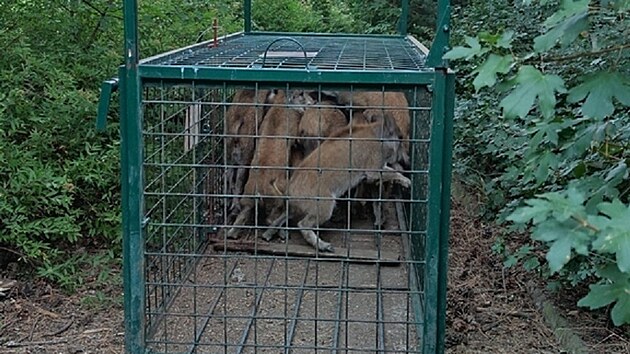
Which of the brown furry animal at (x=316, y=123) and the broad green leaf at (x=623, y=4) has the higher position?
the broad green leaf at (x=623, y=4)

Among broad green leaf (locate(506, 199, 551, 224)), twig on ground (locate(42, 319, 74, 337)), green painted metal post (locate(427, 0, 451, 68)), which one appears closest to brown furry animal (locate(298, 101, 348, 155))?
twig on ground (locate(42, 319, 74, 337))

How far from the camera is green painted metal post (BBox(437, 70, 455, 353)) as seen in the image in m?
3.50

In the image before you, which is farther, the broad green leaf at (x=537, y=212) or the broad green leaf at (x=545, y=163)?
→ the broad green leaf at (x=545, y=163)

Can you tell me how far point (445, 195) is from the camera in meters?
3.59

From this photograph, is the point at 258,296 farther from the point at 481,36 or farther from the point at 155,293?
the point at 481,36

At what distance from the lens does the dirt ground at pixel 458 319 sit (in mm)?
4184

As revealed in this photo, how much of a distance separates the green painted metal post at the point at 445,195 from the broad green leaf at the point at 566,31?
50.8 inches

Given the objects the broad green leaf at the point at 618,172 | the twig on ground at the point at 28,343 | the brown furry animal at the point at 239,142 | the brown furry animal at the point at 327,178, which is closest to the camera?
the broad green leaf at the point at 618,172

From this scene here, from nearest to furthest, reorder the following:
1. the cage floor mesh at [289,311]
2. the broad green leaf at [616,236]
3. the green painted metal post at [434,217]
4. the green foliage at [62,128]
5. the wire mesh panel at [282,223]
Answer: the broad green leaf at [616,236] → the green painted metal post at [434,217] → the wire mesh panel at [282,223] → the cage floor mesh at [289,311] → the green foliage at [62,128]

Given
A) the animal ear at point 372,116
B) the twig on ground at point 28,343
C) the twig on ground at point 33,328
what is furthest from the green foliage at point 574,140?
the twig on ground at point 33,328

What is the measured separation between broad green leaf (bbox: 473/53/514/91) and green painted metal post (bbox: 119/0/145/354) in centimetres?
186

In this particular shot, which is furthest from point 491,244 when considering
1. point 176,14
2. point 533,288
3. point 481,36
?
point 481,36

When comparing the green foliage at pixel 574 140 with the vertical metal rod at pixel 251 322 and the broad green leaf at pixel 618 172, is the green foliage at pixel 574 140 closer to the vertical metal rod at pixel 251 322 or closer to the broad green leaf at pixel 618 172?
the broad green leaf at pixel 618 172

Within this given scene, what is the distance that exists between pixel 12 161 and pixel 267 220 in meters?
1.81
